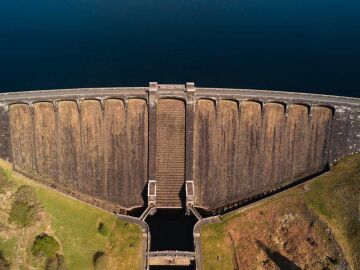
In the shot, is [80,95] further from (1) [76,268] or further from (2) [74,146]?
(1) [76,268]

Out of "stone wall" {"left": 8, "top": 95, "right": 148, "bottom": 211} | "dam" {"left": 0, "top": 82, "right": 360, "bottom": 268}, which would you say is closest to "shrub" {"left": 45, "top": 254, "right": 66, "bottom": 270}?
"dam" {"left": 0, "top": 82, "right": 360, "bottom": 268}

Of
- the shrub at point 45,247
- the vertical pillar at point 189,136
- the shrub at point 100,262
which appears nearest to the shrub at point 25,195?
the shrub at point 45,247

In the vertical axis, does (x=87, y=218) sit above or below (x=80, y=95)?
below

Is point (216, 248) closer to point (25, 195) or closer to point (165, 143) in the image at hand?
point (165, 143)

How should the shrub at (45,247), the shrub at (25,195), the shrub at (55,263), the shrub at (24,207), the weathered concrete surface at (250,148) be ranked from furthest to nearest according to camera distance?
the weathered concrete surface at (250,148), the shrub at (25,195), the shrub at (24,207), the shrub at (45,247), the shrub at (55,263)

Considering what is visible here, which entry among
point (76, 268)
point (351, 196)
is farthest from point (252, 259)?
point (76, 268)

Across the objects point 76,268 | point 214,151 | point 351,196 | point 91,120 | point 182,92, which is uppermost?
point 182,92

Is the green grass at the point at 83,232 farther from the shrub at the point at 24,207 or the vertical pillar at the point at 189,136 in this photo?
the vertical pillar at the point at 189,136

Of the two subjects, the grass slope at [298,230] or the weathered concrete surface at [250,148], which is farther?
the weathered concrete surface at [250,148]
